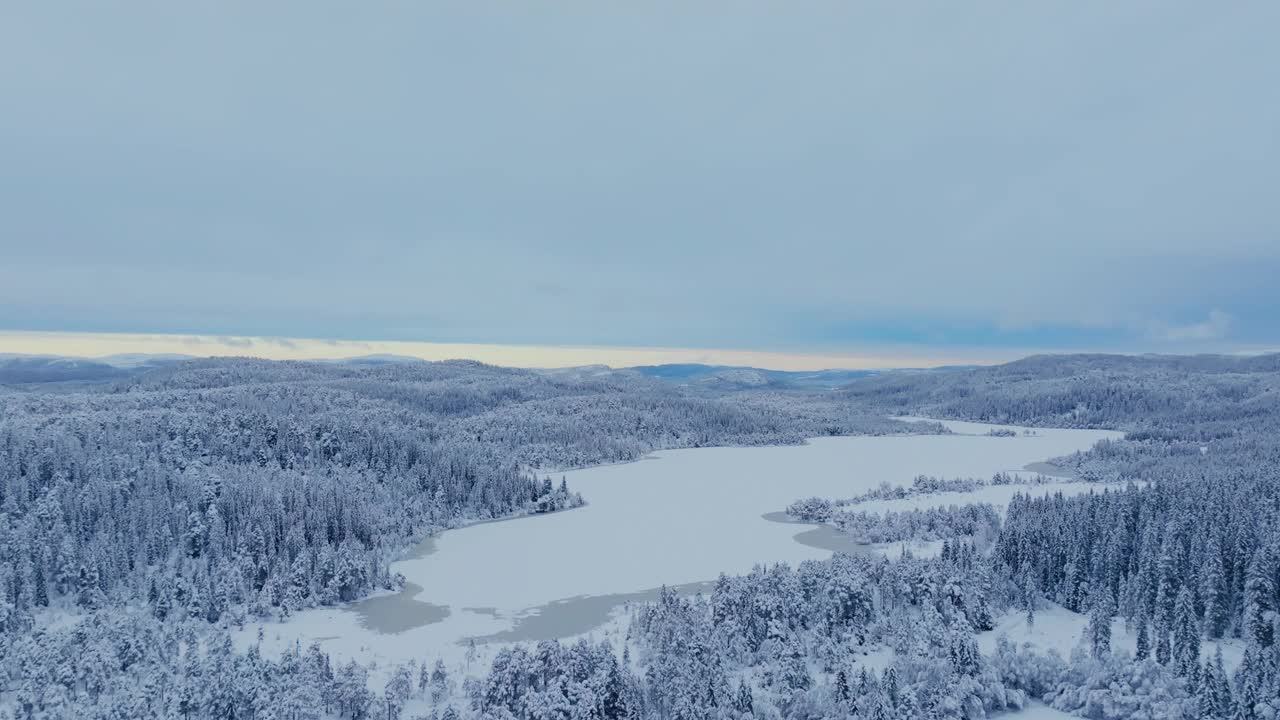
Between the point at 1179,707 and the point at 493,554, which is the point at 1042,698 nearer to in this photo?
the point at 1179,707

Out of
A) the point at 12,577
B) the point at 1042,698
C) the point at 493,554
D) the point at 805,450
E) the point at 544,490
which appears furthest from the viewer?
the point at 805,450

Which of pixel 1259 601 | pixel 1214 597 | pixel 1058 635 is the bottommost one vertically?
pixel 1058 635

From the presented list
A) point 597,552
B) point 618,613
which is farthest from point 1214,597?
point 597,552

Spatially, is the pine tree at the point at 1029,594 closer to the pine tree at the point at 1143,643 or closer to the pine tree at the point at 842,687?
the pine tree at the point at 1143,643

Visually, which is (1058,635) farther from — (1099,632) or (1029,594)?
(1099,632)

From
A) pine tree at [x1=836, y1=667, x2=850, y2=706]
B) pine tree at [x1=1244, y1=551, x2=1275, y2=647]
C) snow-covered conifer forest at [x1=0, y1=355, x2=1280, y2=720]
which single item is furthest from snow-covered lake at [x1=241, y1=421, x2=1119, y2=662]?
pine tree at [x1=1244, y1=551, x2=1275, y2=647]

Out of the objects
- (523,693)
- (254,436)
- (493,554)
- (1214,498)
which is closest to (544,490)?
(493,554)

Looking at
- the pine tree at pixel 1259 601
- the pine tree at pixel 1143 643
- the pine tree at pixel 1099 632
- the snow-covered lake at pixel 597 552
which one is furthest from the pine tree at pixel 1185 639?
the snow-covered lake at pixel 597 552

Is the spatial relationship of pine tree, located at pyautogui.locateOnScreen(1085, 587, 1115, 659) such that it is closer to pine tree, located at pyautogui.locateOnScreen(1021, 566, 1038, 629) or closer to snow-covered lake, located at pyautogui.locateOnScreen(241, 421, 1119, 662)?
pine tree, located at pyautogui.locateOnScreen(1021, 566, 1038, 629)
